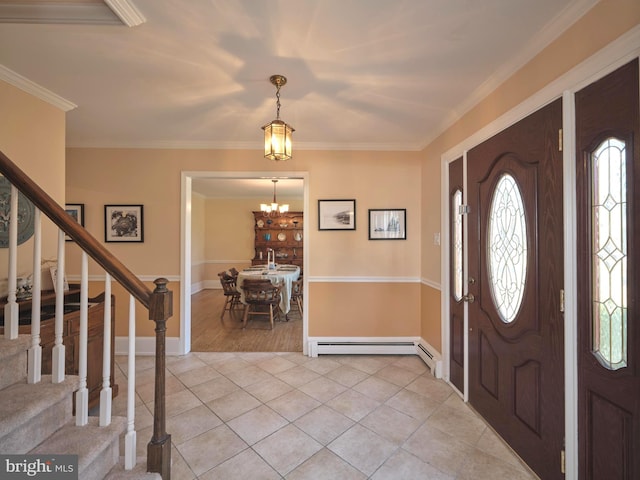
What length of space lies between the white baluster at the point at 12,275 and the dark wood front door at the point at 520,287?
2.85 meters

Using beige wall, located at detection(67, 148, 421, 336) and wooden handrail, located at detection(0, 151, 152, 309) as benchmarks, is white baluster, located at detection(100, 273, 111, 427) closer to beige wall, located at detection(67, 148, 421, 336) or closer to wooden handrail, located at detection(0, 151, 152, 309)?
wooden handrail, located at detection(0, 151, 152, 309)

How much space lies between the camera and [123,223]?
3273 millimetres

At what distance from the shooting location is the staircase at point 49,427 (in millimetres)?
1173

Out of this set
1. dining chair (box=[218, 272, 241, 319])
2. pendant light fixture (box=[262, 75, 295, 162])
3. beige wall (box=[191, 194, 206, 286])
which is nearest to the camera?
pendant light fixture (box=[262, 75, 295, 162])

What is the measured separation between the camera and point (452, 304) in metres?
2.57

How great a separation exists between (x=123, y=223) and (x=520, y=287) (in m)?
4.03

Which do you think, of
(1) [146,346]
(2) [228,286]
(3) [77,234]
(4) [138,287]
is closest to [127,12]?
(3) [77,234]

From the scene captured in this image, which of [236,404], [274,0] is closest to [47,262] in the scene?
[236,404]

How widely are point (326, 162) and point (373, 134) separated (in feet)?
2.12

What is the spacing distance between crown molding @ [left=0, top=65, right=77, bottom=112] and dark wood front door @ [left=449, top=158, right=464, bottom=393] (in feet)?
11.5

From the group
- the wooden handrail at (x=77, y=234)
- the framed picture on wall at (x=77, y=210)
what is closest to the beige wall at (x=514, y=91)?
the wooden handrail at (x=77, y=234)

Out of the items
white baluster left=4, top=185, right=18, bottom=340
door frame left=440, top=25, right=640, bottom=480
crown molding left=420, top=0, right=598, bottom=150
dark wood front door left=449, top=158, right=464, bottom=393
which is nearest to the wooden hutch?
dark wood front door left=449, top=158, right=464, bottom=393

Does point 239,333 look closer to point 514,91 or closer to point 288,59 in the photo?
point 288,59

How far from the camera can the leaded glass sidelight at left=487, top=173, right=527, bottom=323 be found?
1.73m
